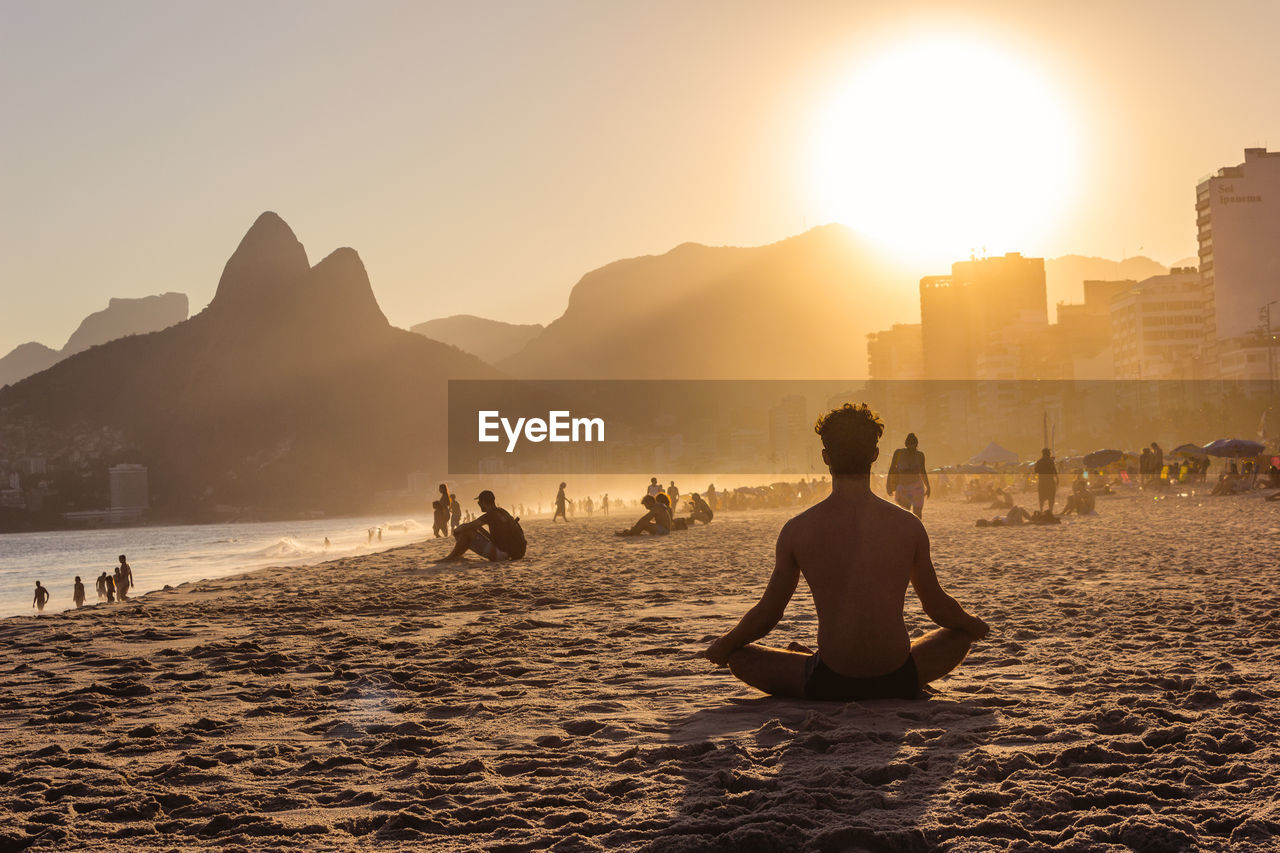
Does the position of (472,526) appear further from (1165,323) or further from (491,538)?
(1165,323)

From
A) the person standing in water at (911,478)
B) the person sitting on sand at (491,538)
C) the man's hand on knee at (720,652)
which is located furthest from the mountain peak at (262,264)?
the man's hand on knee at (720,652)

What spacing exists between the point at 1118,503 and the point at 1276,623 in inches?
1099

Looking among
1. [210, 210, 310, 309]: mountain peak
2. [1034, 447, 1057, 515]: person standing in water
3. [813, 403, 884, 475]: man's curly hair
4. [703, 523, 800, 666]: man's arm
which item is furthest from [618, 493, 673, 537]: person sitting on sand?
[210, 210, 310, 309]: mountain peak

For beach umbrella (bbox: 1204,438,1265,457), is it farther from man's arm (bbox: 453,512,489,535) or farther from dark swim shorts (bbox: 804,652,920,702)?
dark swim shorts (bbox: 804,652,920,702)

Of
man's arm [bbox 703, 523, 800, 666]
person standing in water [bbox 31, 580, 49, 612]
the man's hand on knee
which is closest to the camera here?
man's arm [bbox 703, 523, 800, 666]

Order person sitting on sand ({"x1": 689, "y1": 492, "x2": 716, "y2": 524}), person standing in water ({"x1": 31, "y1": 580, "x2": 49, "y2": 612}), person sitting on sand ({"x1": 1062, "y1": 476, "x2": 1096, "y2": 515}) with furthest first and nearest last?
1. person sitting on sand ({"x1": 689, "y1": 492, "x2": 716, "y2": 524})
2. person standing in water ({"x1": 31, "y1": 580, "x2": 49, "y2": 612})
3. person sitting on sand ({"x1": 1062, "y1": 476, "x2": 1096, "y2": 515})

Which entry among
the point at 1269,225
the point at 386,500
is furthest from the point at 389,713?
the point at 386,500

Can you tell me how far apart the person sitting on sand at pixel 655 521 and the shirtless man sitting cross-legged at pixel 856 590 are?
63.2 ft

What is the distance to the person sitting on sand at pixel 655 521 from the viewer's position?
972 inches

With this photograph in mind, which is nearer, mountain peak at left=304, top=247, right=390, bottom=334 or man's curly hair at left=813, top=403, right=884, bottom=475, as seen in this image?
man's curly hair at left=813, top=403, right=884, bottom=475

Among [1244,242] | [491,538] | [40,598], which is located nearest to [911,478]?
[491,538]

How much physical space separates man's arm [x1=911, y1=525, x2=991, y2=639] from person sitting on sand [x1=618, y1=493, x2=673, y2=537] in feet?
63.6

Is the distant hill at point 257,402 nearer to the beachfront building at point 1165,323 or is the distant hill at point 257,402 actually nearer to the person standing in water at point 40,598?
the beachfront building at point 1165,323

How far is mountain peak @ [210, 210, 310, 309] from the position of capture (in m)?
171
